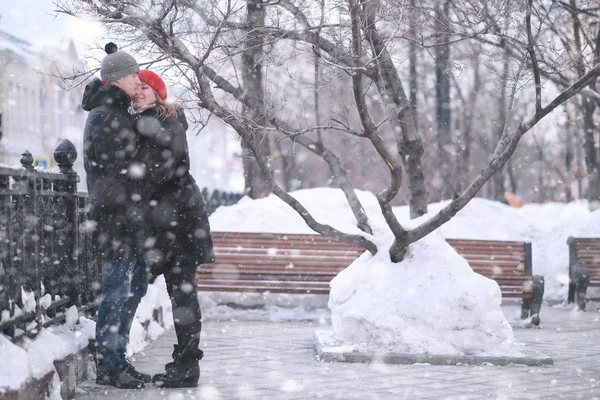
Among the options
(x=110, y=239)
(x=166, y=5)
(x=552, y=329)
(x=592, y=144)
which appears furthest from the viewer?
(x=592, y=144)

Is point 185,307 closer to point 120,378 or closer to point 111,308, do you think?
point 111,308

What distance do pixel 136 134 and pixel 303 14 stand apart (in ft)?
8.22

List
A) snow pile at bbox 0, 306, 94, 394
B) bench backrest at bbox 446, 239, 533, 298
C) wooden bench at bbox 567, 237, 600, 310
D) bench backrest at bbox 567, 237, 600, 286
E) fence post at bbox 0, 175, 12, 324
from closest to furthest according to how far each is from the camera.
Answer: snow pile at bbox 0, 306, 94, 394 → fence post at bbox 0, 175, 12, 324 → bench backrest at bbox 446, 239, 533, 298 → wooden bench at bbox 567, 237, 600, 310 → bench backrest at bbox 567, 237, 600, 286

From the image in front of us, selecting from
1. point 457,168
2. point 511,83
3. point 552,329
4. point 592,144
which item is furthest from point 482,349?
point 457,168

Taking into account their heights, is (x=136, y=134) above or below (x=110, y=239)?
above

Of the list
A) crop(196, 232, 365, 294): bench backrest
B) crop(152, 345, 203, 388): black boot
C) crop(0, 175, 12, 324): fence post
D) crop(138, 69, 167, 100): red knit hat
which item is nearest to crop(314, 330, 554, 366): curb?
crop(152, 345, 203, 388): black boot

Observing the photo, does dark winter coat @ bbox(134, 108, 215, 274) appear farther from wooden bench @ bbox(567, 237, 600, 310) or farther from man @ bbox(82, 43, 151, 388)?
wooden bench @ bbox(567, 237, 600, 310)

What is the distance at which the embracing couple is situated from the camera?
5359 mm

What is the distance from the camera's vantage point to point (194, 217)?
18.2ft

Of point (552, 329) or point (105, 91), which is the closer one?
point (105, 91)

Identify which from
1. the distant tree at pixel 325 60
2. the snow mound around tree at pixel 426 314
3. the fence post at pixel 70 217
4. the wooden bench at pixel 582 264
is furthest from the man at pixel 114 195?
the wooden bench at pixel 582 264

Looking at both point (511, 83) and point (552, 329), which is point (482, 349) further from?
point (552, 329)

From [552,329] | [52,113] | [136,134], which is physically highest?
[52,113]

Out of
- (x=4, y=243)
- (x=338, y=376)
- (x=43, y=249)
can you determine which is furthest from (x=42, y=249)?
(x=338, y=376)
